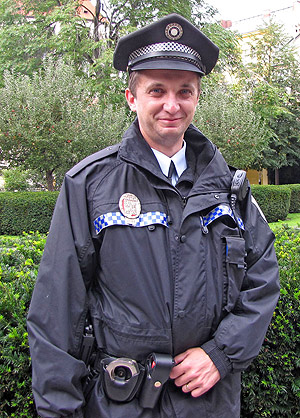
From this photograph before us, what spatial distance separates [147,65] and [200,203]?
59cm

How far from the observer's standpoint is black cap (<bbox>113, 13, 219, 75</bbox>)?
1630 millimetres

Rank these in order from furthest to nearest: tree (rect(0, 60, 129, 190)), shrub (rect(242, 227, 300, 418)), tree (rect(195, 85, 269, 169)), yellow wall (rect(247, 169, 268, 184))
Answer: yellow wall (rect(247, 169, 268, 184)) → tree (rect(195, 85, 269, 169)) → tree (rect(0, 60, 129, 190)) → shrub (rect(242, 227, 300, 418))

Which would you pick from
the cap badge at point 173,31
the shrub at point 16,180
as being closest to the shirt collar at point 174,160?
the cap badge at point 173,31

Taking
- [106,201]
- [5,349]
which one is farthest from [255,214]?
[5,349]

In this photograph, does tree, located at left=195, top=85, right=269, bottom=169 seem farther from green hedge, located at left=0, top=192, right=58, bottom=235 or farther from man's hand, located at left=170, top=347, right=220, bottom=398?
man's hand, located at left=170, top=347, right=220, bottom=398

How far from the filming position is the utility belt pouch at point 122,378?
1464 millimetres

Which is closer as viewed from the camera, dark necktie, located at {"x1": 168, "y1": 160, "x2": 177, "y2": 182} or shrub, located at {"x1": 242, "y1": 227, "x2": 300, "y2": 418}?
dark necktie, located at {"x1": 168, "y1": 160, "x2": 177, "y2": 182}

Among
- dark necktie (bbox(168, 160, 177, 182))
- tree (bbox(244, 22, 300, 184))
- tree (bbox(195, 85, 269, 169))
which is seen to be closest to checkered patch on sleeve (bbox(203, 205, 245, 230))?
dark necktie (bbox(168, 160, 177, 182))

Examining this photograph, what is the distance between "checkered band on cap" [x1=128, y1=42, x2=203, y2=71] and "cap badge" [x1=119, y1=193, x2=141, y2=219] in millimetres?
566

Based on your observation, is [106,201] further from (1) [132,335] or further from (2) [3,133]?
(2) [3,133]

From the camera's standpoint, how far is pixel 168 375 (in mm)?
1478

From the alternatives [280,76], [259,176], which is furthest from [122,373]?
[259,176]

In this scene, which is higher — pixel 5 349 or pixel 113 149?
pixel 113 149

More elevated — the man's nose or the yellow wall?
the man's nose
